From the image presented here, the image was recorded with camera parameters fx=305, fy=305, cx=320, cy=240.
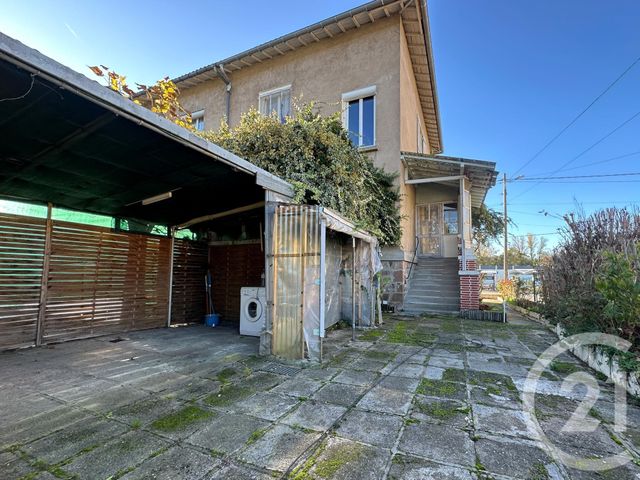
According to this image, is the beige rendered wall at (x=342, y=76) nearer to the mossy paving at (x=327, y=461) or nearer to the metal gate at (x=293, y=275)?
the metal gate at (x=293, y=275)

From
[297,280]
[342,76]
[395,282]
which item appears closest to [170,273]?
[297,280]

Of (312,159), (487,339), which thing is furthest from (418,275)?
(312,159)

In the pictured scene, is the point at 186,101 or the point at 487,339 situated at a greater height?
the point at 186,101

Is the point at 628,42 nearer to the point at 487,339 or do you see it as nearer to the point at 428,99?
the point at 428,99

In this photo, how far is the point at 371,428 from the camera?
2436mm

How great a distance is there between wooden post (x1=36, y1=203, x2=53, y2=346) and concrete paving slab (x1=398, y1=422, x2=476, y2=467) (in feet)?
19.3

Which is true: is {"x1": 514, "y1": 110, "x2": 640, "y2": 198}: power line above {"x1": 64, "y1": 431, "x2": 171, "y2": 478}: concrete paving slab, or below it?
above

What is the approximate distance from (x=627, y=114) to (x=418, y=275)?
9.66m

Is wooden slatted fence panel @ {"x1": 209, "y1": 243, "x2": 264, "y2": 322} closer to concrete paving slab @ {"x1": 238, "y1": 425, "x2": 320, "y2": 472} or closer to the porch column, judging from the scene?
concrete paving slab @ {"x1": 238, "y1": 425, "x2": 320, "y2": 472}

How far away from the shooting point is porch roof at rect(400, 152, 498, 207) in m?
8.43

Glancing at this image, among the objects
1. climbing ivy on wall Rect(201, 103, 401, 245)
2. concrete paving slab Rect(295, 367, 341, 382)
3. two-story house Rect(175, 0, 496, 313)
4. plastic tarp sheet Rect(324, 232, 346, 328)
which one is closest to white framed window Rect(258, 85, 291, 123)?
two-story house Rect(175, 0, 496, 313)

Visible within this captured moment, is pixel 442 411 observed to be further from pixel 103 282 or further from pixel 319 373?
pixel 103 282

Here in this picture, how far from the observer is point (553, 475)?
188 cm

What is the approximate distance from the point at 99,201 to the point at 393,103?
8084 mm
